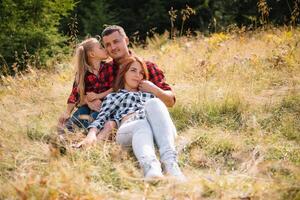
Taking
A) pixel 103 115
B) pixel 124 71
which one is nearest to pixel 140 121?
pixel 103 115

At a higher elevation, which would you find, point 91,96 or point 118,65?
point 118,65

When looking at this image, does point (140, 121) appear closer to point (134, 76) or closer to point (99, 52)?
point (134, 76)

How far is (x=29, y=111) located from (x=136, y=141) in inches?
96.5

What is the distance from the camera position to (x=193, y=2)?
11.7 meters

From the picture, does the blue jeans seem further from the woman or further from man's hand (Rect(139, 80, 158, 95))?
man's hand (Rect(139, 80, 158, 95))

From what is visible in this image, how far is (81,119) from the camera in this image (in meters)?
4.35

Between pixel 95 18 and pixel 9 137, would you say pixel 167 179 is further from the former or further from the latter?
pixel 95 18

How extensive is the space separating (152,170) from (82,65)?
183cm

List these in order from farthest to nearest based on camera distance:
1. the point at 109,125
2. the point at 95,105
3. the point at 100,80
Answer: the point at 100,80, the point at 95,105, the point at 109,125

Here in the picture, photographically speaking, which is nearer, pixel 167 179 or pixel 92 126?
pixel 167 179

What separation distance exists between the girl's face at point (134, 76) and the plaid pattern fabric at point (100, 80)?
1.18 feet

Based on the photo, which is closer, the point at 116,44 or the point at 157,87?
the point at 157,87

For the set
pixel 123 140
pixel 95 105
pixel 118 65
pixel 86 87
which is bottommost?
pixel 123 140

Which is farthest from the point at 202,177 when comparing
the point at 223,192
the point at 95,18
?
the point at 95,18
